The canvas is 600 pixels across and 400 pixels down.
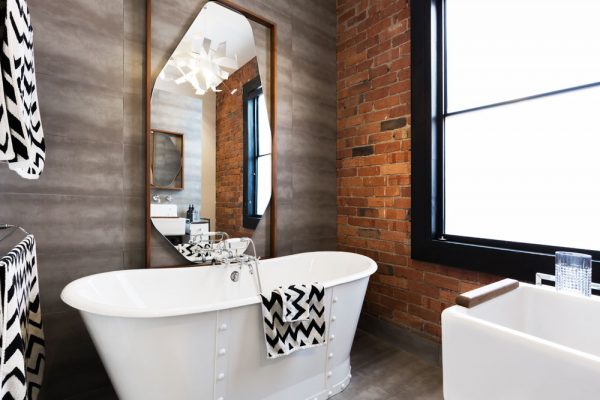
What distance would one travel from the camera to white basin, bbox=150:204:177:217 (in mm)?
2050

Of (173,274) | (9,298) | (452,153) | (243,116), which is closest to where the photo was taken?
(9,298)

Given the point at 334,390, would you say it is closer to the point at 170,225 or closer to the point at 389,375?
the point at 389,375

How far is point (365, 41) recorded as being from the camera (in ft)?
8.96

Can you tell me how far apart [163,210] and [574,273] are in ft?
6.77

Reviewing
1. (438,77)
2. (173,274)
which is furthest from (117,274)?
(438,77)

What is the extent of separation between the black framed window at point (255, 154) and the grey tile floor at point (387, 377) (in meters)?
1.24

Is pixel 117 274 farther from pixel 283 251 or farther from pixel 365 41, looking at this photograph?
pixel 365 41

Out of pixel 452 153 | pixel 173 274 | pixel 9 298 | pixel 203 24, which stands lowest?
pixel 173 274

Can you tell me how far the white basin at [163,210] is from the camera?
6.72 feet

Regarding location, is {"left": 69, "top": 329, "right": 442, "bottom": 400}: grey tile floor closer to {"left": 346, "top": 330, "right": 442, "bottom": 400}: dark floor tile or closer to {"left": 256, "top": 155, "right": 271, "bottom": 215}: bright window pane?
{"left": 346, "top": 330, "right": 442, "bottom": 400}: dark floor tile

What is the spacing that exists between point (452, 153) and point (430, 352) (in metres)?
1.37

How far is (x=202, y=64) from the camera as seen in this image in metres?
2.30

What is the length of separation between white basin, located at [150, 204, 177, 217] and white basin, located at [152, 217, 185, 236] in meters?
0.03

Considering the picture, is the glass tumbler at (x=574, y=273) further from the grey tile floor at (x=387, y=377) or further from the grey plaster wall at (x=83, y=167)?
the grey plaster wall at (x=83, y=167)
